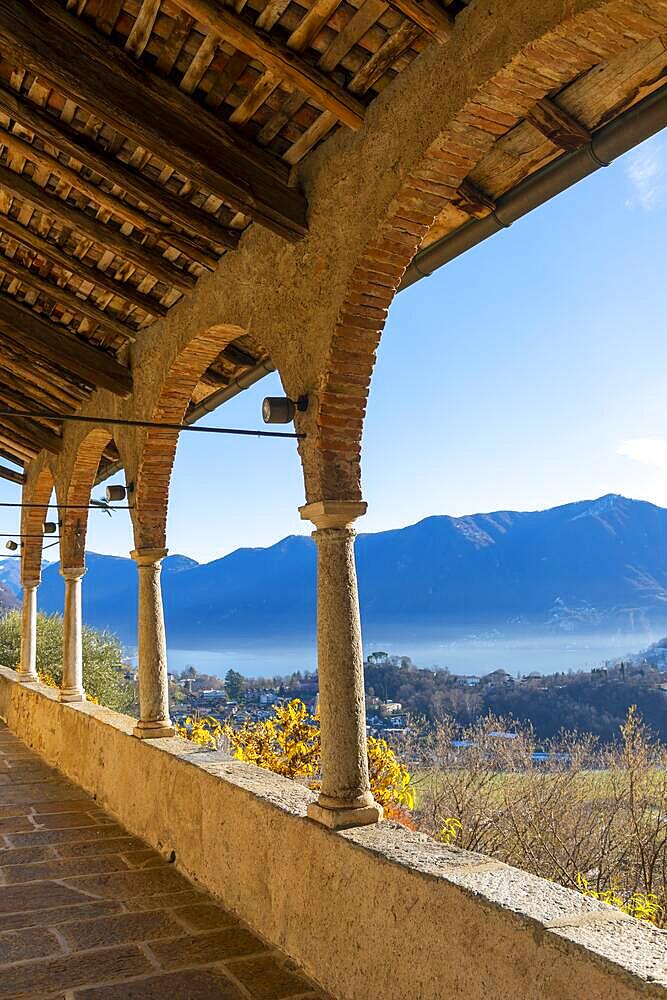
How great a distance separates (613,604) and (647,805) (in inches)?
2913

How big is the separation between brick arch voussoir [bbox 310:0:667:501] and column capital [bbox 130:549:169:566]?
2.86 meters

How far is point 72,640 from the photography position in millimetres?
9250

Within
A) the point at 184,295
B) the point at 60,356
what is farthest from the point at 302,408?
the point at 60,356

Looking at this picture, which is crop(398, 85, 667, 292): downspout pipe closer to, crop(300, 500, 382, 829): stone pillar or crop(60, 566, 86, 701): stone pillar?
crop(300, 500, 382, 829): stone pillar

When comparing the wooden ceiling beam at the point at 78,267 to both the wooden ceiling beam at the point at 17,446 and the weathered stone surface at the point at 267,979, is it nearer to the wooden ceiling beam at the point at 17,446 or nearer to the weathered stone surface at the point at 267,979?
the weathered stone surface at the point at 267,979

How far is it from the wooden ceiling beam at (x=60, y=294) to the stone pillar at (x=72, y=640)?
355 cm

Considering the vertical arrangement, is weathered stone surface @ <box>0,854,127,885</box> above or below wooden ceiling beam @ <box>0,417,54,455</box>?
below

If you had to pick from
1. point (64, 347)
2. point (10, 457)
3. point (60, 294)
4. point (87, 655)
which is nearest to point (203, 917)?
point (60, 294)

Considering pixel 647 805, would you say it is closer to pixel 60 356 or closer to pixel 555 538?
pixel 60 356

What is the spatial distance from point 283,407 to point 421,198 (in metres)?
1.23

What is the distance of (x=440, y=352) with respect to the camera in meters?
66.4

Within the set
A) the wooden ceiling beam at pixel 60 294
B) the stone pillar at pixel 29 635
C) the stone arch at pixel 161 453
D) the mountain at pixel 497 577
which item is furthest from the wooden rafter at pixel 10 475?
the mountain at pixel 497 577

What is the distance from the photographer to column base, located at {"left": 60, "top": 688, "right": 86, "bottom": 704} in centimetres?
866

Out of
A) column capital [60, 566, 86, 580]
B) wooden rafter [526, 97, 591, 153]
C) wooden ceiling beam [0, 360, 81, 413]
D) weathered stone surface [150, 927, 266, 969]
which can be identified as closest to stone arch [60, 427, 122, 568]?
column capital [60, 566, 86, 580]
